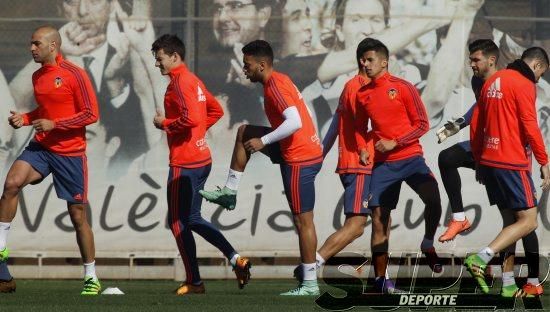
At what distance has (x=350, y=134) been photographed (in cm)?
1215

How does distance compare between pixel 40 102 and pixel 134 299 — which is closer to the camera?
pixel 134 299

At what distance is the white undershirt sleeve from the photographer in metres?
11.5

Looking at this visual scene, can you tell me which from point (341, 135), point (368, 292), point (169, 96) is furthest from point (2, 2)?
point (368, 292)

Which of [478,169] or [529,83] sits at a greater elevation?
[529,83]

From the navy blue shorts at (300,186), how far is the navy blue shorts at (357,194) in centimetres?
42

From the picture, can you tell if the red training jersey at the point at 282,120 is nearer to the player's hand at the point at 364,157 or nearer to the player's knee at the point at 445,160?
the player's hand at the point at 364,157

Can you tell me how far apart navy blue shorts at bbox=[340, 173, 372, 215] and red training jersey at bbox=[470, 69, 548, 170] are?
133 cm

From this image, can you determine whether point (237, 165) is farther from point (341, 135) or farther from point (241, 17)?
point (241, 17)

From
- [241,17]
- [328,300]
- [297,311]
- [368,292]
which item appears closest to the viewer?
[297,311]

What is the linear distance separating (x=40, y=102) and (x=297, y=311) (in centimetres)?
340

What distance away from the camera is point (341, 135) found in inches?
480

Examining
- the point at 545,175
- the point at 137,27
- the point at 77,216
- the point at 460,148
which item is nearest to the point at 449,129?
the point at 460,148

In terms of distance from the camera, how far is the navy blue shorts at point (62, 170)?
1220 cm

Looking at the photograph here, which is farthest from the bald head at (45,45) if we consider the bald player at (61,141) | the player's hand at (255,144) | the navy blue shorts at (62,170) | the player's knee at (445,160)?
the player's knee at (445,160)
